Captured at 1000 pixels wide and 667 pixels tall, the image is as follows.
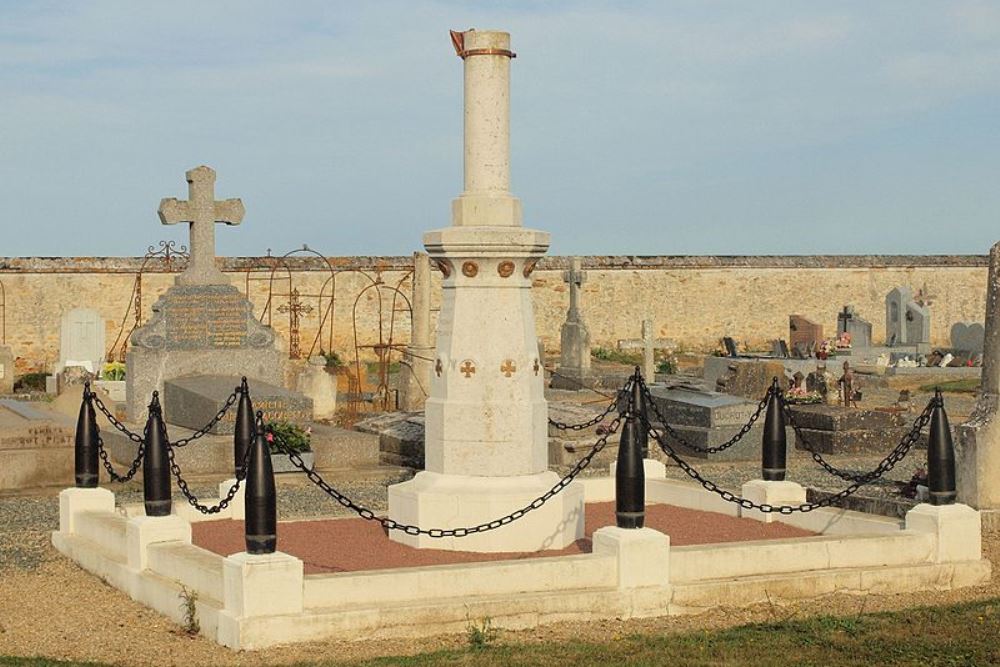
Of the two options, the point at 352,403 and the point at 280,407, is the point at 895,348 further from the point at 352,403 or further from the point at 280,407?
the point at 280,407

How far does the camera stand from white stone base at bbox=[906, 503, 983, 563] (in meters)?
9.72

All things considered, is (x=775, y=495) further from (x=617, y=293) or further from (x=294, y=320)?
(x=617, y=293)

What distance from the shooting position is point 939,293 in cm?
4053

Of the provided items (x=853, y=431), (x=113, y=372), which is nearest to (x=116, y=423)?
(x=853, y=431)

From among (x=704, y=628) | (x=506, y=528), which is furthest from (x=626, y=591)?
(x=506, y=528)

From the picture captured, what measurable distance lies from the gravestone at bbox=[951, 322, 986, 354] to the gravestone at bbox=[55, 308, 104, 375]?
702 inches

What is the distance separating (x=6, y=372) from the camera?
27.5 metres

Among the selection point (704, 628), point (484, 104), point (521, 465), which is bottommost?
point (704, 628)

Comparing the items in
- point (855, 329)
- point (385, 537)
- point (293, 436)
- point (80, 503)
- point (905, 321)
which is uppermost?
point (905, 321)

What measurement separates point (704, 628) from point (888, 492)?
16.2ft

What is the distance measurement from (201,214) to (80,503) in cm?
815

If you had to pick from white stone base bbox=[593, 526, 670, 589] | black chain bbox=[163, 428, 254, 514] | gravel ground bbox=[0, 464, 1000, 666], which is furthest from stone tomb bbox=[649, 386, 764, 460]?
white stone base bbox=[593, 526, 670, 589]

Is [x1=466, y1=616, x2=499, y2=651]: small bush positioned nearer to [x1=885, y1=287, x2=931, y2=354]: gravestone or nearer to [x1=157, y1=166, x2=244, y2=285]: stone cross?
[x1=157, y1=166, x2=244, y2=285]: stone cross

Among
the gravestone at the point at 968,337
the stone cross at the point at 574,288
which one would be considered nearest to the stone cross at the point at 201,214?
the stone cross at the point at 574,288
